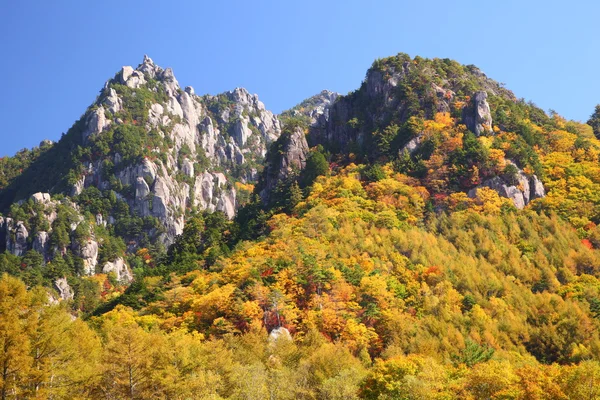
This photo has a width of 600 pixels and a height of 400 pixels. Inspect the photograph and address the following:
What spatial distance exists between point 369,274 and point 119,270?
312 ft

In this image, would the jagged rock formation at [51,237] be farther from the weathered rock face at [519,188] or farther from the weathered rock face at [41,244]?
the weathered rock face at [519,188]

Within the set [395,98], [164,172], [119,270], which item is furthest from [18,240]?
[395,98]

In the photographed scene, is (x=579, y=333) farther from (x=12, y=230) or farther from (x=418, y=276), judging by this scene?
(x=12, y=230)

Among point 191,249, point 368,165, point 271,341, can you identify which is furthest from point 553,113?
point 271,341

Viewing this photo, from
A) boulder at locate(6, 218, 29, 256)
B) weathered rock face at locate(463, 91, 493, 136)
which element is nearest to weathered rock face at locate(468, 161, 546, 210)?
weathered rock face at locate(463, 91, 493, 136)

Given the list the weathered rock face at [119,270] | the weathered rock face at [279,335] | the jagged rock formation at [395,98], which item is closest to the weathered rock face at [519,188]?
the jagged rock formation at [395,98]

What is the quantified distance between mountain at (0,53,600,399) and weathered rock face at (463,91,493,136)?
0.26 metres

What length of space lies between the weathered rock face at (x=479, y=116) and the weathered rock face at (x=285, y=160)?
107 ft

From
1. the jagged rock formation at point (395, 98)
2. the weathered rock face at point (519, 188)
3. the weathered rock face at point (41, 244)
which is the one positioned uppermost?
the jagged rock formation at point (395, 98)

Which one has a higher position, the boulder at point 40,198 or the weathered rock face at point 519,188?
the boulder at point 40,198

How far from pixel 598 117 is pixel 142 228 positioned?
4968 inches

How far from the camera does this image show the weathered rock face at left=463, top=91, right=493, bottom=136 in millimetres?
89294

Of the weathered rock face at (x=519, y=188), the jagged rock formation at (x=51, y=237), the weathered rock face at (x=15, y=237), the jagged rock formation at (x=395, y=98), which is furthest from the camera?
the jagged rock formation at (x=51, y=237)

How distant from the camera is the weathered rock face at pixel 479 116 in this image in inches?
3516
